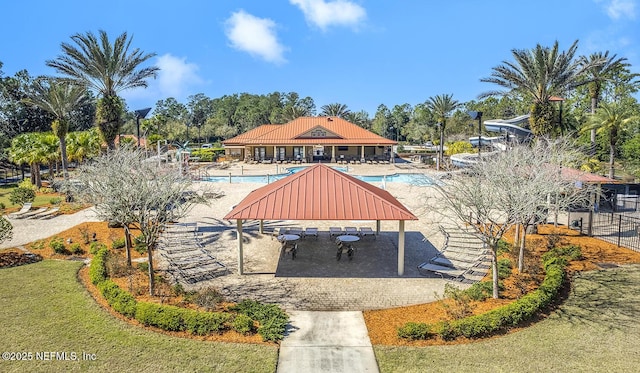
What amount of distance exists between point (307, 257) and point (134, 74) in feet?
52.4

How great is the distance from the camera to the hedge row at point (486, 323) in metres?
10.5

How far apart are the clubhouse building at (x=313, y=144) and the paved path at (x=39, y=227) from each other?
32.9 meters

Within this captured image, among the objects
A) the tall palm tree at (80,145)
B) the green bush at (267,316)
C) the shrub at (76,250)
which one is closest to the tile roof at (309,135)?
the tall palm tree at (80,145)

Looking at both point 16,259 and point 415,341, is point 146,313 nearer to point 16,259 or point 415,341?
point 415,341

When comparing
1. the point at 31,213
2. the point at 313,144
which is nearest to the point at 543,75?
the point at 31,213

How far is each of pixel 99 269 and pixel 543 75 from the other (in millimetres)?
23020

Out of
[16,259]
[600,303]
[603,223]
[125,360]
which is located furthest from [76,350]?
[603,223]

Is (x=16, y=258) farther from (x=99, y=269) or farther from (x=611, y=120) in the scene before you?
(x=611, y=120)

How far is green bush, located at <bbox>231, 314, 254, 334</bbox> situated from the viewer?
420 inches

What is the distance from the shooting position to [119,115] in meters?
23.2

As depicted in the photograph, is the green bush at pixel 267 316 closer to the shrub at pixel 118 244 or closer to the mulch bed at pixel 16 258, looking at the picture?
the shrub at pixel 118 244

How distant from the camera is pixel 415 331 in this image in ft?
34.4

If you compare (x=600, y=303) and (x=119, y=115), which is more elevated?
(x=119, y=115)

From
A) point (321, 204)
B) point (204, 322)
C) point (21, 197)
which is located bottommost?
point (204, 322)
